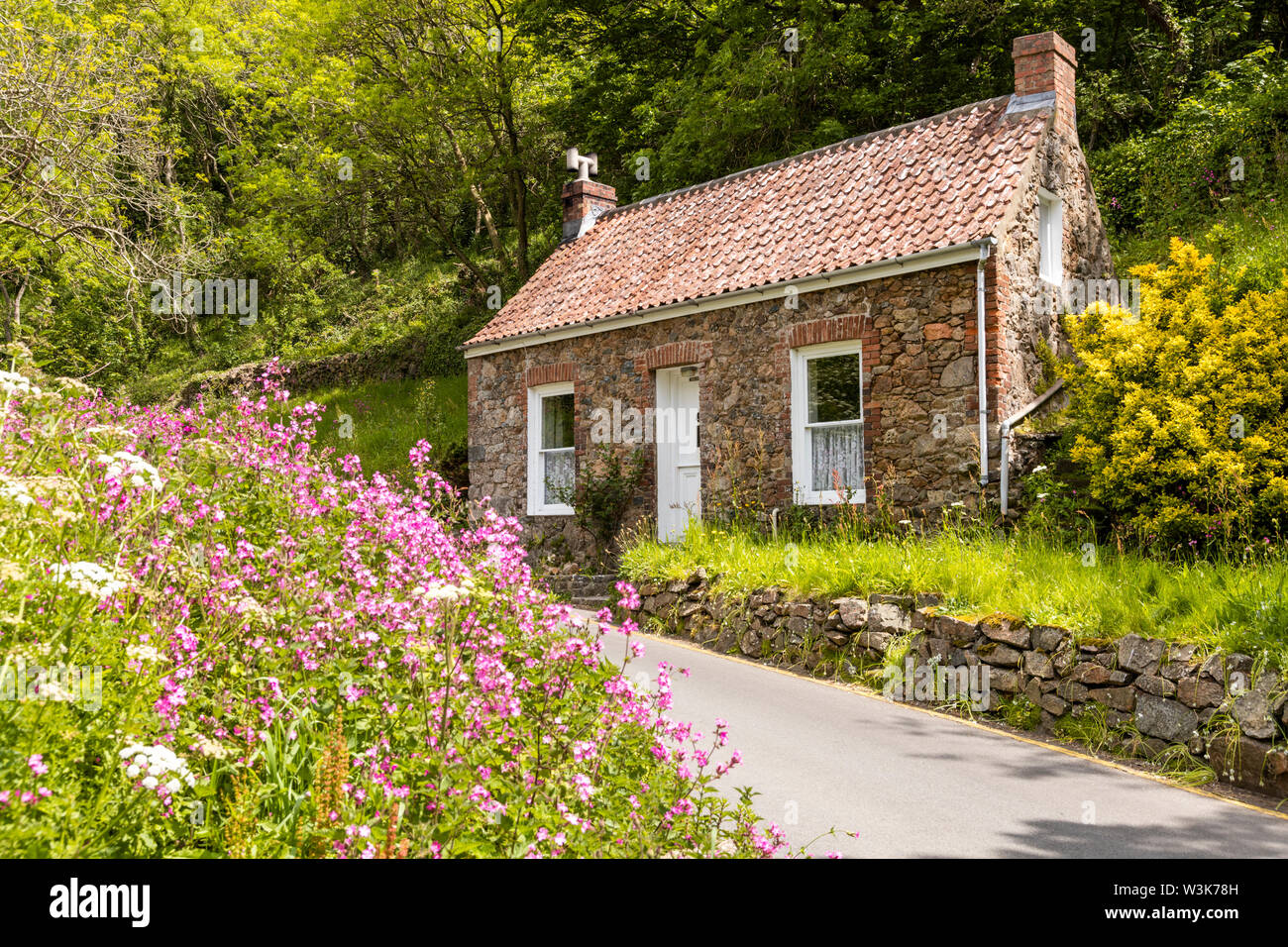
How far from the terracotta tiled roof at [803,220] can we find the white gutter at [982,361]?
1.00ft

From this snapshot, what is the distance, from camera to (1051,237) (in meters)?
12.4

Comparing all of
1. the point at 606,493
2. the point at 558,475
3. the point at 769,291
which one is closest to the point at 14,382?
the point at 769,291

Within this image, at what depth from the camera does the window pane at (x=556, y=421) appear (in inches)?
619

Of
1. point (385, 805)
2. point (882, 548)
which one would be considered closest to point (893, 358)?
point (882, 548)

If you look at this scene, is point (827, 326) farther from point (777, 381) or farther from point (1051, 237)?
point (1051, 237)

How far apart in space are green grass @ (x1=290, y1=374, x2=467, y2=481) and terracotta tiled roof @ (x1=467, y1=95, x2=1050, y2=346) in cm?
515

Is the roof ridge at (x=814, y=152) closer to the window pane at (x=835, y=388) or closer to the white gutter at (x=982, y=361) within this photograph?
the white gutter at (x=982, y=361)

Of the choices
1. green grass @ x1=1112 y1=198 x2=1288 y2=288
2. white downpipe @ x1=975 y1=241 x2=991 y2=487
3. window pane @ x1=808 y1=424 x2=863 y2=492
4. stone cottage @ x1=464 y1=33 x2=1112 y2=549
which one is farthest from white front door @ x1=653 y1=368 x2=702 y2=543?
green grass @ x1=1112 y1=198 x2=1288 y2=288

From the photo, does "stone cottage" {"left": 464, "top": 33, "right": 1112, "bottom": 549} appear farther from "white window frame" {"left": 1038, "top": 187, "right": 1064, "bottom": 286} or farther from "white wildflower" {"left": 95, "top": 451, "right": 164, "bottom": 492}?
"white wildflower" {"left": 95, "top": 451, "right": 164, "bottom": 492}

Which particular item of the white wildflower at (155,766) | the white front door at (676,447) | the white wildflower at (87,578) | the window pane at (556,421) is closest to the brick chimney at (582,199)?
the window pane at (556,421)

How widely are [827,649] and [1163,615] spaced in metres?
Answer: 3.08

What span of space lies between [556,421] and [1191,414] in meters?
9.72

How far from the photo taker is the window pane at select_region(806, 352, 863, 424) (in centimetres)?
1205

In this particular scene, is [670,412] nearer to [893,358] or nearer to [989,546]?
[893,358]
